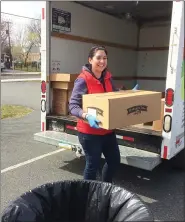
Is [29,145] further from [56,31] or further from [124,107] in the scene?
[124,107]

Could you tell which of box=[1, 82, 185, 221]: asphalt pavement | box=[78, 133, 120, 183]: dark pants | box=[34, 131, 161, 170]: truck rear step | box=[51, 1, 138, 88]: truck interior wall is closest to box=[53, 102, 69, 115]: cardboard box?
box=[34, 131, 161, 170]: truck rear step

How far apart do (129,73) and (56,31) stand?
342 cm

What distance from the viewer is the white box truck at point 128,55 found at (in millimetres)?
3545

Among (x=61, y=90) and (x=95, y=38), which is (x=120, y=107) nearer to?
(x=61, y=90)

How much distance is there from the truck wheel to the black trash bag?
1.99 m

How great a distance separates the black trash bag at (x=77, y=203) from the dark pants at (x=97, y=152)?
47 cm

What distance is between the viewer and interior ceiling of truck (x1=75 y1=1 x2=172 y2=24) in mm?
5691

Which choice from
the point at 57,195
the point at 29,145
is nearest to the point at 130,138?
the point at 57,195

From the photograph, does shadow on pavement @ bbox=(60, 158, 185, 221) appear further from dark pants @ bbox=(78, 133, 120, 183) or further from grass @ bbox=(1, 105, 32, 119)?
grass @ bbox=(1, 105, 32, 119)

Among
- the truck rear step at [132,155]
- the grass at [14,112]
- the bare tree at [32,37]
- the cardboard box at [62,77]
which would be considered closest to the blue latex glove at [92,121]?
the truck rear step at [132,155]

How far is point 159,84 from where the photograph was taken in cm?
775

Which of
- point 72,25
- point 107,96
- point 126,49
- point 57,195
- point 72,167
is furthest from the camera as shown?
point 126,49

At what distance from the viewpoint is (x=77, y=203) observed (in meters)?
2.61

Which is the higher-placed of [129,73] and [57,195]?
[129,73]
